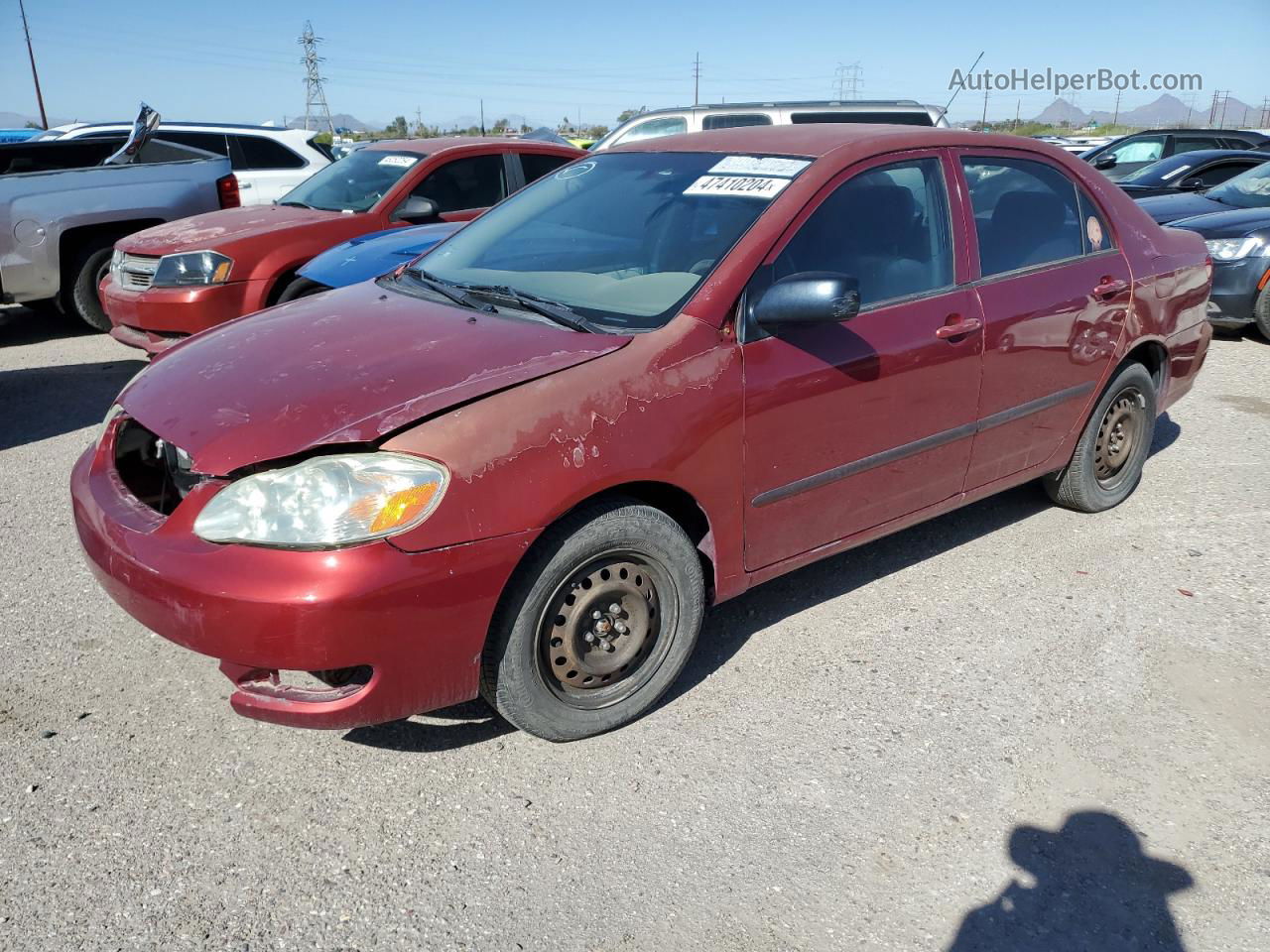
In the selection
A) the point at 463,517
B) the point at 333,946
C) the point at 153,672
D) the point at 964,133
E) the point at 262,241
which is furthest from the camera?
the point at 262,241

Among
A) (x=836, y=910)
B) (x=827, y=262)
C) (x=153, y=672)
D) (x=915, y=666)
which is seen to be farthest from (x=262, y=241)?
(x=836, y=910)

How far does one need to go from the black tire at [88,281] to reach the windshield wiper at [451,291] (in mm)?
5791

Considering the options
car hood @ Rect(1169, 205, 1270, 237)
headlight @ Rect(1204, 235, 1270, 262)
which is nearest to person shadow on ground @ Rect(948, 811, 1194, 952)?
headlight @ Rect(1204, 235, 1270, 262)

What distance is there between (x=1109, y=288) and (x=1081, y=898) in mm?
2667

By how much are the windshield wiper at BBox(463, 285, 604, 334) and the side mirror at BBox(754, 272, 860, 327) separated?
0.51 metres

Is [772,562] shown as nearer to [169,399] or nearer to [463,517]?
[463,517]

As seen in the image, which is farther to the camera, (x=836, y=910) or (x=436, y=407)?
(x=436, y=407)

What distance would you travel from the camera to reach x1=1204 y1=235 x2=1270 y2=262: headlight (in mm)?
7965

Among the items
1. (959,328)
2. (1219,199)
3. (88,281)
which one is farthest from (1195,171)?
(88,281)

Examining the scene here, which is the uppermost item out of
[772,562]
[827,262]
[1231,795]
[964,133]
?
[964,133]

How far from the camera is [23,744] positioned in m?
2.91

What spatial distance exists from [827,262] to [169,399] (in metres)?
2.06

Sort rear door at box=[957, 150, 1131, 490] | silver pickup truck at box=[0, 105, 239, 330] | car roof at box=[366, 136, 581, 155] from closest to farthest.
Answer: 1. rear door at box=[957, 150, 1131, 490]
2. car roof at box=[366, 136, 581, 155]
3. silver pickup truck at box=[0, 105, 239, 330]

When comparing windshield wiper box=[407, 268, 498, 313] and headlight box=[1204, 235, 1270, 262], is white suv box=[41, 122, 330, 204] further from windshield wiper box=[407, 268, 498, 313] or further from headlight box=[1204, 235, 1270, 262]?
headlight box=[1204, 235, 1270, 262]
